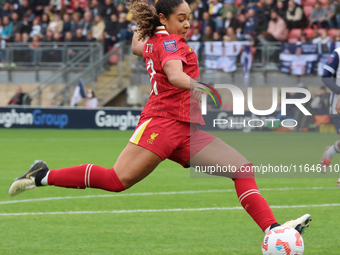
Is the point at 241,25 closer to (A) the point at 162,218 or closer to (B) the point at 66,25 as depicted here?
(B) the point at 66,25

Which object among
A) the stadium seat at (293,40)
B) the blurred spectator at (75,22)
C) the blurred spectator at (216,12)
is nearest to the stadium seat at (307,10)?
the stadium seat at (293,40)

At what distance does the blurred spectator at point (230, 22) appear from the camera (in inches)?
779

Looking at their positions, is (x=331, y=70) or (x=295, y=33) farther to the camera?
(x=295, y=33)

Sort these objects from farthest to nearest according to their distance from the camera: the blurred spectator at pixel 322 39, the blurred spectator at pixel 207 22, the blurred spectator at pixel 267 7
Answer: the blurred spectator at pixel 207 22, the blurred spectator at pixel 267 7, the blurred spectator at pixel 322 39

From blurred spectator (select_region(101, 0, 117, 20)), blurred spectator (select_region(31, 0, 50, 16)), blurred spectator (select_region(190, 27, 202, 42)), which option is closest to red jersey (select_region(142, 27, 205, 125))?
blurred spectator (select_region(190, 27, 202, 42))

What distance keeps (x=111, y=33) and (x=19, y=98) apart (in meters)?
4.27

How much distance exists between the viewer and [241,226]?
17.6ft

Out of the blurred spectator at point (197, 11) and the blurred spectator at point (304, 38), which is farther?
the blurred spectator at point (197, 11)

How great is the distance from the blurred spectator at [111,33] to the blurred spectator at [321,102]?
825 cm

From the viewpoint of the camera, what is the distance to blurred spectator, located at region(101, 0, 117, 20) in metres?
22.6

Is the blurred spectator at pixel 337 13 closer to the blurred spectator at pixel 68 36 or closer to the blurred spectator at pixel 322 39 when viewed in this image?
the blurred spectator at pixel 322 39

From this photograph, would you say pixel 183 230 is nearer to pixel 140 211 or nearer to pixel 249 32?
pixel 140 211

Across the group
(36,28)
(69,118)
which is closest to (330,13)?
(69,118)

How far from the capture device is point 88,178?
14.1 feet
